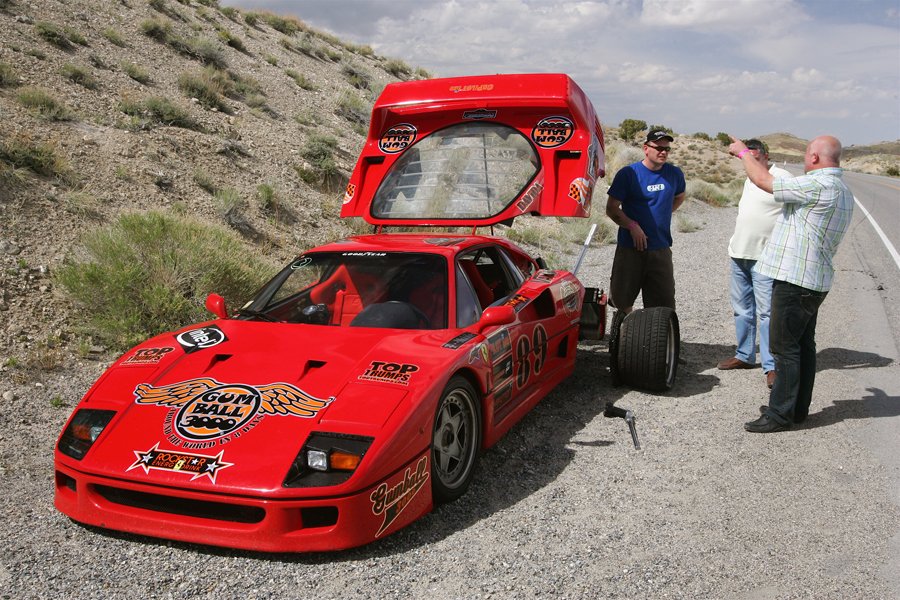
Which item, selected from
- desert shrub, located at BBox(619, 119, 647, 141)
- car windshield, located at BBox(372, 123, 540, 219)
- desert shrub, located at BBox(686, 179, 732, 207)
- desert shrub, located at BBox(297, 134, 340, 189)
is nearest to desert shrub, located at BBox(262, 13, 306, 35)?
desert shrub, located at BBox(297, 134, 340, 189)

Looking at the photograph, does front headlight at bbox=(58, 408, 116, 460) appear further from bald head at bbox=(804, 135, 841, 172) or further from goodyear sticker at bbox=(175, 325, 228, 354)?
bald head at bbox=(804, 135, 841, 172)

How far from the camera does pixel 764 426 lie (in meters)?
5.29

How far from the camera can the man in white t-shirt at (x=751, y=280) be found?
643cm

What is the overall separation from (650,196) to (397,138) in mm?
2344

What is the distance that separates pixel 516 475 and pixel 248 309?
2.05 meters

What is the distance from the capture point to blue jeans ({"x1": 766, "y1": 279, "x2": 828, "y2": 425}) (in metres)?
5.17

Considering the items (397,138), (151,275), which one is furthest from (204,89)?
(397,138)

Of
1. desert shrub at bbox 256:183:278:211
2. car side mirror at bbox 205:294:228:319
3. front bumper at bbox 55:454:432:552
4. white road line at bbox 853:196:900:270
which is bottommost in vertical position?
white road line at bbox 853:196:900:270

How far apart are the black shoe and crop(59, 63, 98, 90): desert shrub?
1213cm

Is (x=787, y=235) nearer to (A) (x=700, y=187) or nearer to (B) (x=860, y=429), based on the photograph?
(B) (x=860, y=429)

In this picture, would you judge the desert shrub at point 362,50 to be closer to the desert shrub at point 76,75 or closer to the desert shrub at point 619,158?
the desert shrub at point 619,158

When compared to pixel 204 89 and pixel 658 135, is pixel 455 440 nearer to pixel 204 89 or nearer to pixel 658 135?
pixel 658 135

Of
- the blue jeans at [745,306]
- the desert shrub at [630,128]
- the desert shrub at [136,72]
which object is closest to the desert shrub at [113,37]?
the desert shrub at [136,72]

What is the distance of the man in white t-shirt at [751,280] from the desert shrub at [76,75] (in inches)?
437
